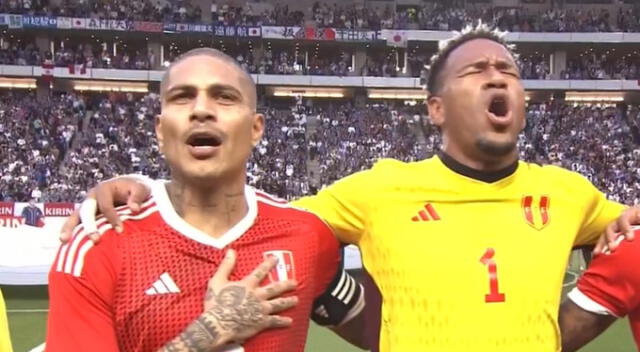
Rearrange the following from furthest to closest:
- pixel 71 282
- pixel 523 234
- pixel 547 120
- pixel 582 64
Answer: pixel 582 64 → pixel 547 120 → pixel 523 234 → pixel 71 282

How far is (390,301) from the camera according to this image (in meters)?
2.80

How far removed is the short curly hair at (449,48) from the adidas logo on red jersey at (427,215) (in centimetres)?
52

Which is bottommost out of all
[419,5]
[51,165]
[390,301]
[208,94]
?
[51,165]

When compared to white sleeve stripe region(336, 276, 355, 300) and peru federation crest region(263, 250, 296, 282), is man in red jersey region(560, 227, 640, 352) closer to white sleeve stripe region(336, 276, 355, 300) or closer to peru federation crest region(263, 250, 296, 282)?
white sleeve stripe region(336, 276, 355, 300)

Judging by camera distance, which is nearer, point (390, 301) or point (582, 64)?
point (390, 301)

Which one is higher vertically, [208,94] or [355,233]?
[208,94]

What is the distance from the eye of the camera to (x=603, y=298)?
293 centimetres

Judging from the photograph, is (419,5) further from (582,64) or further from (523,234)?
(523,234)

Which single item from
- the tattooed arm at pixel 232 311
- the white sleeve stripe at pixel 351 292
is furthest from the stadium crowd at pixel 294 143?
the tattooed arm at pixel 232 311

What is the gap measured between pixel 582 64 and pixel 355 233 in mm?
43313

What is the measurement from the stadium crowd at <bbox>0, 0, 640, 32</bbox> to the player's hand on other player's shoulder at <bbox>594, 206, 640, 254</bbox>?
38565 millimetres

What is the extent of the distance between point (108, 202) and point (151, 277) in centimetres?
32

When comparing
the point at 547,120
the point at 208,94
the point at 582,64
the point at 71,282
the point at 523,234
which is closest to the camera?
the point at 71,282

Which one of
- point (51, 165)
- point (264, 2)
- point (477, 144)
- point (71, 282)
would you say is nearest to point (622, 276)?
point (477, 144)
